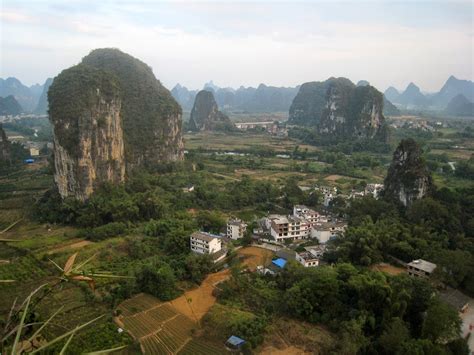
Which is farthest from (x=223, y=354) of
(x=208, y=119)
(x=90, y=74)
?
(x=208, y=119)

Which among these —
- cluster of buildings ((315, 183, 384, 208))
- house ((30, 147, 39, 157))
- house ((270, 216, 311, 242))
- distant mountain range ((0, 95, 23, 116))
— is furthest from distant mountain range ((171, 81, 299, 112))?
house ((270, 216, 311, 242))

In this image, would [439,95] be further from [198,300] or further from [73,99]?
A: [198,300]

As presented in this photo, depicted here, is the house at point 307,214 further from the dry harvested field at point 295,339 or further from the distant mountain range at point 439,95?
the distant mountain range at point 439,95

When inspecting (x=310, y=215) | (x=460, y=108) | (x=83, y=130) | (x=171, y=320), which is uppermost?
(x=83, y=130)

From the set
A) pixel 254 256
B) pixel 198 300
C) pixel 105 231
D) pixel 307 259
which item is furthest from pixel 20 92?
pixel 307 259

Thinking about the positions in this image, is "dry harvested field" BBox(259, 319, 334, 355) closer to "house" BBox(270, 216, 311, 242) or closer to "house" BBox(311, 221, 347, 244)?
"house" BBox(270, 216, 311, 242)

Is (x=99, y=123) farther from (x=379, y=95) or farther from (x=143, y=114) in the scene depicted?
(x=379, y=95)
